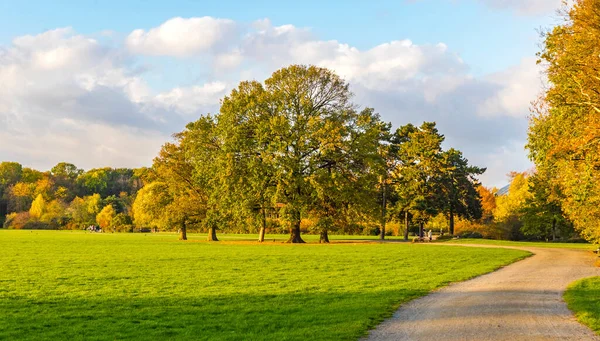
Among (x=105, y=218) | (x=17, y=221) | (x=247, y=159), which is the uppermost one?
(x=247, y=159)

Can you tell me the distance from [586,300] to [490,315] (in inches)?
171

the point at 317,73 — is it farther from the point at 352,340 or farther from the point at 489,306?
the point at 352,340

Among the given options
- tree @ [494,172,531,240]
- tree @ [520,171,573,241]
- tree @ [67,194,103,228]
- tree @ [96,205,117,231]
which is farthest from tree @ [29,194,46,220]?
tree @ [520,171,573,241]

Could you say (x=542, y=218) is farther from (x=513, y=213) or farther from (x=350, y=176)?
(x=350, y=176)

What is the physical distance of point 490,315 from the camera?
1216 cm

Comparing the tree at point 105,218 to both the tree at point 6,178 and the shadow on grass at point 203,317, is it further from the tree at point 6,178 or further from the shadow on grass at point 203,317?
the shadow on grass at point 203,317

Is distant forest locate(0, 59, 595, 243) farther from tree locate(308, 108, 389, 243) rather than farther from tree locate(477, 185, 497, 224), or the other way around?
tree locate(477, 185, 497, 224)

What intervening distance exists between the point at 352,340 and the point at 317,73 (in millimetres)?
43104

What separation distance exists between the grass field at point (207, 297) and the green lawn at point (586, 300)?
4056 millimetres

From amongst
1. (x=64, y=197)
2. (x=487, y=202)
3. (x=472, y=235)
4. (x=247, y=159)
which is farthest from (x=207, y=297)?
(x=64, y=197)

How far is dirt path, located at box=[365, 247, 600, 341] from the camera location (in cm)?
1025

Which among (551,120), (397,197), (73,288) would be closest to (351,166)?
(397,197)

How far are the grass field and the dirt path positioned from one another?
2.33ft

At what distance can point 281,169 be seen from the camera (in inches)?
1853
